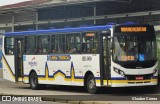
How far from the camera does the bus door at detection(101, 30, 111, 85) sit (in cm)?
1992

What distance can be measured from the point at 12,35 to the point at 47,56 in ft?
12.2

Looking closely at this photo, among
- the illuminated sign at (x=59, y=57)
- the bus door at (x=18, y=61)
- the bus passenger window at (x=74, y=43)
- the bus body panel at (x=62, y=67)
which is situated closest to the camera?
the bus body panel at (x=62, y=67)

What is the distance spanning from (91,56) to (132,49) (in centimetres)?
199

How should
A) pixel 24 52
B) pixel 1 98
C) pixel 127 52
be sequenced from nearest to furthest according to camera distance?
pixel 127 52
pixel 1 98
pixel 24 52

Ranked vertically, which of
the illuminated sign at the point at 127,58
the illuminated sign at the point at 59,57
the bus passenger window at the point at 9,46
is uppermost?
the bus passenger window at the point at 9,46

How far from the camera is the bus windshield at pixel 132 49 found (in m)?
19.5

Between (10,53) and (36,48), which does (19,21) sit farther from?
(36,48)

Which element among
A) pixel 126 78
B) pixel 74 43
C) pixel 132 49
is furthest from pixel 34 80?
pixel 132 49

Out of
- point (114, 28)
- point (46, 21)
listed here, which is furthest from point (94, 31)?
point (46, 21)

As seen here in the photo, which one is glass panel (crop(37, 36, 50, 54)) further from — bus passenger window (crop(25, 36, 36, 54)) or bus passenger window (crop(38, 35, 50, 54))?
bus passenger window (crop(25, 36, 36, 54))

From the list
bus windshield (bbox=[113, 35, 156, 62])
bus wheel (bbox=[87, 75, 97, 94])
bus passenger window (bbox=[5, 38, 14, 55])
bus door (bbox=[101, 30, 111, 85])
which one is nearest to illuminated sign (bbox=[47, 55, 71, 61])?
bus wheel (bbox=[87, 75, 97, 94])

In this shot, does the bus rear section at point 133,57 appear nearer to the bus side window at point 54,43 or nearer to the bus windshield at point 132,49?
the bus windshield at point 132,49

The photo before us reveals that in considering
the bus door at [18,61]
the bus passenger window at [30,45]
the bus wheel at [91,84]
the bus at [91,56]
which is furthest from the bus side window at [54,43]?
the bus door at [18,61]

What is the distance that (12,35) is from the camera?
26672mm
